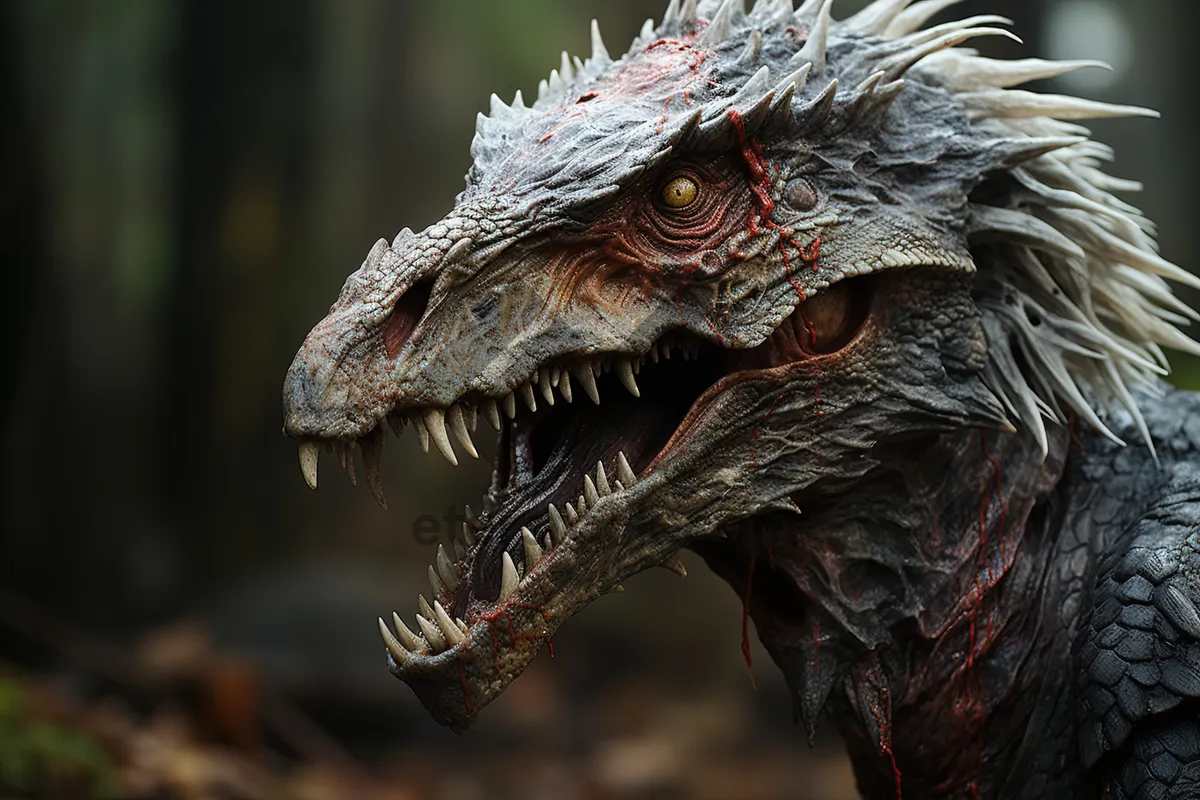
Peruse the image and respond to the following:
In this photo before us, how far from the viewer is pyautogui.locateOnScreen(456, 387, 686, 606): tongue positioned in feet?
8.15

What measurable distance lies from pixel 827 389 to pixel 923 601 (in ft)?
2.14

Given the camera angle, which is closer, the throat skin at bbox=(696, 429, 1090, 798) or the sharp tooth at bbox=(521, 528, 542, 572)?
the sharp tooth at bbox=(521, 528, 542, 572)

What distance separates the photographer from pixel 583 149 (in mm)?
2377

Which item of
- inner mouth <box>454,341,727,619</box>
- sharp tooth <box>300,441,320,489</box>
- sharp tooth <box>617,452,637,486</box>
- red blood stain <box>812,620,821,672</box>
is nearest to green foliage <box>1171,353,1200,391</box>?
red blood stain <box>812,620,821,672</box>

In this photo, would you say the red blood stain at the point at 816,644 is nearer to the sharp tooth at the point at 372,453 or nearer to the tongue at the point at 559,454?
the tongue at the point at 559,454

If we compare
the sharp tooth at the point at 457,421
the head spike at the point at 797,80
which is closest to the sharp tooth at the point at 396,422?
the sharp tooth at the point at 457,421

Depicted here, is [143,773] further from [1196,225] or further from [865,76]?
[1196,225]

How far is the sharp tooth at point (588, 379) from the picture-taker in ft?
7.54

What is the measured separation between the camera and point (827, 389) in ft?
8.23

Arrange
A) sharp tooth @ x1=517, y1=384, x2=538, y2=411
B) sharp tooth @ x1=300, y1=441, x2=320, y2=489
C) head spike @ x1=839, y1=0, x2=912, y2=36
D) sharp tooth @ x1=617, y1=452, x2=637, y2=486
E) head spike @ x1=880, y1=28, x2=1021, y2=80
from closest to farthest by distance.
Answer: sharp tooth @ x1=300, y1=441, x2=320, y2=489
sharp tooth @ x1=517, y1=384, x2=538, y2=411
sharp tooth @ x1=617, y1=452, x2=637, y2=486
head spike @ x1=880, y1=28, x2=1021, y2=80
head spike @ x1=839, y1=0, x2=912, y2=36

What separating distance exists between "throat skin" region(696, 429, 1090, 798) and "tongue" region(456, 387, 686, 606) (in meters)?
0.38

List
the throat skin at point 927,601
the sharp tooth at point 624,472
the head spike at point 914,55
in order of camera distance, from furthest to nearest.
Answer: the throat skin at point 927,601
the head spike at point 914,55
the sharp tooth at point 624,472

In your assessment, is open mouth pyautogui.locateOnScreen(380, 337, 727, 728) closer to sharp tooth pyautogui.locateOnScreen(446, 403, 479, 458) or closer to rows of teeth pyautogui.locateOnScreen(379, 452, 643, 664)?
rows of teeth pyautogui.locateOnScreen(379, 452, 643, 664)

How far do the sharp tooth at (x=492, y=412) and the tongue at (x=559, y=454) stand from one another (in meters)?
0.31
